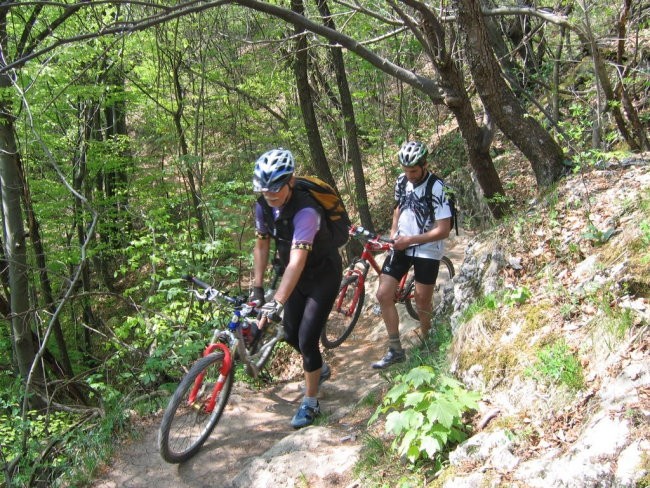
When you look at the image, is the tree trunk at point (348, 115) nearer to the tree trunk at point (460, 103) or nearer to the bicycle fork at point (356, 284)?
the bicycle fork at point (356, 284)

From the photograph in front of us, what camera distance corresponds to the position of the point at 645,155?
4.93 metres

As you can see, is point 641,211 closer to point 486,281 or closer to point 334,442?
point 486,281

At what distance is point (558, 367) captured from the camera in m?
2.89

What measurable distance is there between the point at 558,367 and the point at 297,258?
2.03 meters

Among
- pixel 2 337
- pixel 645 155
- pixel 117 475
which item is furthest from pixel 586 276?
pixel 2 337

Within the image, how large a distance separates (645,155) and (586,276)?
2249mm

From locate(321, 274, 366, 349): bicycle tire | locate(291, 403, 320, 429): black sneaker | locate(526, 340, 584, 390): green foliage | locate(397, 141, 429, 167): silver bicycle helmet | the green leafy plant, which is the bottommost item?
locate(291, 403, 320, 429): black sneaker

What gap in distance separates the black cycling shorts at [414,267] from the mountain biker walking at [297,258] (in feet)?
3.26

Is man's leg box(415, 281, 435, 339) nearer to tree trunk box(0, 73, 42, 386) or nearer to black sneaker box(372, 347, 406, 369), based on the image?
black sneaker box(372, 347, 406, 369)

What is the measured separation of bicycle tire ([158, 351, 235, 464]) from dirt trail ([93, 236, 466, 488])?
0.13 meters

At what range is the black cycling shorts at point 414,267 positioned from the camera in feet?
16.9

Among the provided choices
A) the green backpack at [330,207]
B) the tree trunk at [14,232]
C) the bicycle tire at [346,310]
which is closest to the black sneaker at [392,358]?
the bicycle tire at [346,310]

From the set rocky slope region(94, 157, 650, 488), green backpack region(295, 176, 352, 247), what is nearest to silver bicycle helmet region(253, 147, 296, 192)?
green backpack region(295, 176, 352, 247)

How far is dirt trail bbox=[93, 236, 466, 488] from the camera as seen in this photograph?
13.1 feet
